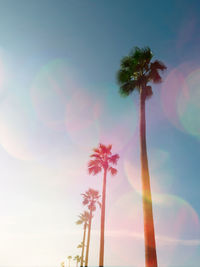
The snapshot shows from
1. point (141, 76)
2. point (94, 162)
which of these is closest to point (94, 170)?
point (94, 162)

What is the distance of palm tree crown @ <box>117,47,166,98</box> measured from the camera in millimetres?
12039

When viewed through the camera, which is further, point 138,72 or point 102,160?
point 102,160

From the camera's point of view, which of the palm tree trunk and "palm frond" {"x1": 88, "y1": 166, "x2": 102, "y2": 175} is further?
"palm frond" {"x1": 88, "y1": 166, "x2": 102, "y2": 175}

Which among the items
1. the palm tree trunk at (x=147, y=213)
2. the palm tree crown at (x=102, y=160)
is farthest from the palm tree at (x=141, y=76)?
the palm tree crown at (x=102, y=160)

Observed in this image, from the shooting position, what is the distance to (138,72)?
12.5 m

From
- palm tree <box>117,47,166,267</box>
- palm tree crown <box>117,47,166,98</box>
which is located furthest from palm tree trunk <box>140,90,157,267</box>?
palm tree crown <box>117,47,166,98</box>

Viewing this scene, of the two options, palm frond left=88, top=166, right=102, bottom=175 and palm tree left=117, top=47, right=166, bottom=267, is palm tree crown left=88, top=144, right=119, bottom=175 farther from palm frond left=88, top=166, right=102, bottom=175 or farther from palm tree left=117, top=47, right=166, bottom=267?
palm tree left=117, top=47, right=166, bottom=267

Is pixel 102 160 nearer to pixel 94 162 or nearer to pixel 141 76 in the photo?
pixel 94 162

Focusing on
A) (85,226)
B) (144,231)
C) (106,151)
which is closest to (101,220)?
(106,151)

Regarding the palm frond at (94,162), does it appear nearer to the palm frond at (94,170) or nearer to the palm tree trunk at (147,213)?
the palm frond at (94,170)

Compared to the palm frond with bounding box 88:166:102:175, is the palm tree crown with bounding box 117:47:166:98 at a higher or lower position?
higher

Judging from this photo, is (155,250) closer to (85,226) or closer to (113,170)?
(113,170)

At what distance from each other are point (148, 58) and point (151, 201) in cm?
973

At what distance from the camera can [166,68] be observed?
12.4 metres
